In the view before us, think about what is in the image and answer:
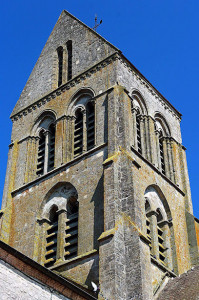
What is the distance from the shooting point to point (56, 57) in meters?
28.1

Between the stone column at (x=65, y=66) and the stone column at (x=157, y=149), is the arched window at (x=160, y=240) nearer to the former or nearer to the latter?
the stone column at (x=157, y=149)

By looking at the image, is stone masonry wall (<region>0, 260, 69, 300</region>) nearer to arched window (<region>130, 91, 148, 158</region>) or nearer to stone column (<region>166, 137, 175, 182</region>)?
arched window (<region>130, 91, 148, 158</region>)

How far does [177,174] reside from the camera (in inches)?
994

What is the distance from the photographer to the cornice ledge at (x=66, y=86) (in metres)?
24.6

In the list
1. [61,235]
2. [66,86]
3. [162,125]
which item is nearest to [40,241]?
[61,235]

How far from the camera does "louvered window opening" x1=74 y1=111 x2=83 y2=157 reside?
23344 millimetres

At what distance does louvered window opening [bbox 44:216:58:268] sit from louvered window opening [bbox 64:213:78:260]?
0.51 meters

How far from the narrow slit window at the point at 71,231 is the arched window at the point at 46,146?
2.40 meters

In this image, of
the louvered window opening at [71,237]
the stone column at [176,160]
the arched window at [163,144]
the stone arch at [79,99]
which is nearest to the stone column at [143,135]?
the arched window at [163,144]

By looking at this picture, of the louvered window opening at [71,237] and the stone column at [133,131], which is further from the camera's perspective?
the stone column at [133,131]

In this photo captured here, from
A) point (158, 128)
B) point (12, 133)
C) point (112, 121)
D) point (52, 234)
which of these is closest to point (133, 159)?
point (112, 121)

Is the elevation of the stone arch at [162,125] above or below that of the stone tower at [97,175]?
above

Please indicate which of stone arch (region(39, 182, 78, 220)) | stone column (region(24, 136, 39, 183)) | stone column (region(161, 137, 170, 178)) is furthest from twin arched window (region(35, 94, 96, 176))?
stone column (region(161, 137, 170, 178))

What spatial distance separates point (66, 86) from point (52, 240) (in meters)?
6.84
